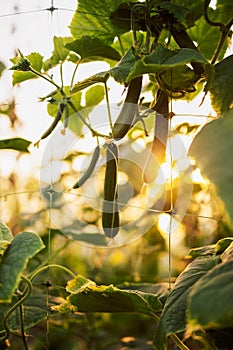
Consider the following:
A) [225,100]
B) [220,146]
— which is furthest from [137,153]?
[220,146]

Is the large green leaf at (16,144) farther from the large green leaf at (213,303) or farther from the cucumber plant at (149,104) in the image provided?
the large green leaf at (213,303)

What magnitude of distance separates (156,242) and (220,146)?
148cm

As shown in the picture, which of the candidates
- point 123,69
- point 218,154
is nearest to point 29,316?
point 123,69

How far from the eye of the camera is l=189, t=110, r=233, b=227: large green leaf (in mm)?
536

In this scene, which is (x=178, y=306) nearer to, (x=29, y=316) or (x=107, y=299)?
(x=107, y=299)

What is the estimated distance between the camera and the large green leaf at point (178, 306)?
72 centimetres

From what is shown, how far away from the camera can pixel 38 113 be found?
1.41 meters

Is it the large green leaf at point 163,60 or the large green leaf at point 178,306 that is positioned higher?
the large green leaf at point 163,60

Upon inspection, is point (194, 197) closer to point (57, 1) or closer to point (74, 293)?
point (57, 1)

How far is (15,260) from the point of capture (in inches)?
26.4

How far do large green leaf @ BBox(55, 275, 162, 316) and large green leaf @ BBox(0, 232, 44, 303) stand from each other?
0.18m

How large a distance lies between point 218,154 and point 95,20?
0.53 meters

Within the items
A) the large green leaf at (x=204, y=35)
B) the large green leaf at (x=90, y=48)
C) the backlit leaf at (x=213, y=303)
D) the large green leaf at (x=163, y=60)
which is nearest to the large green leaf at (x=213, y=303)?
the backlit leaf at (x=213, y=303)

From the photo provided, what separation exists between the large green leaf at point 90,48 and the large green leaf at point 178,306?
15.0 inches
